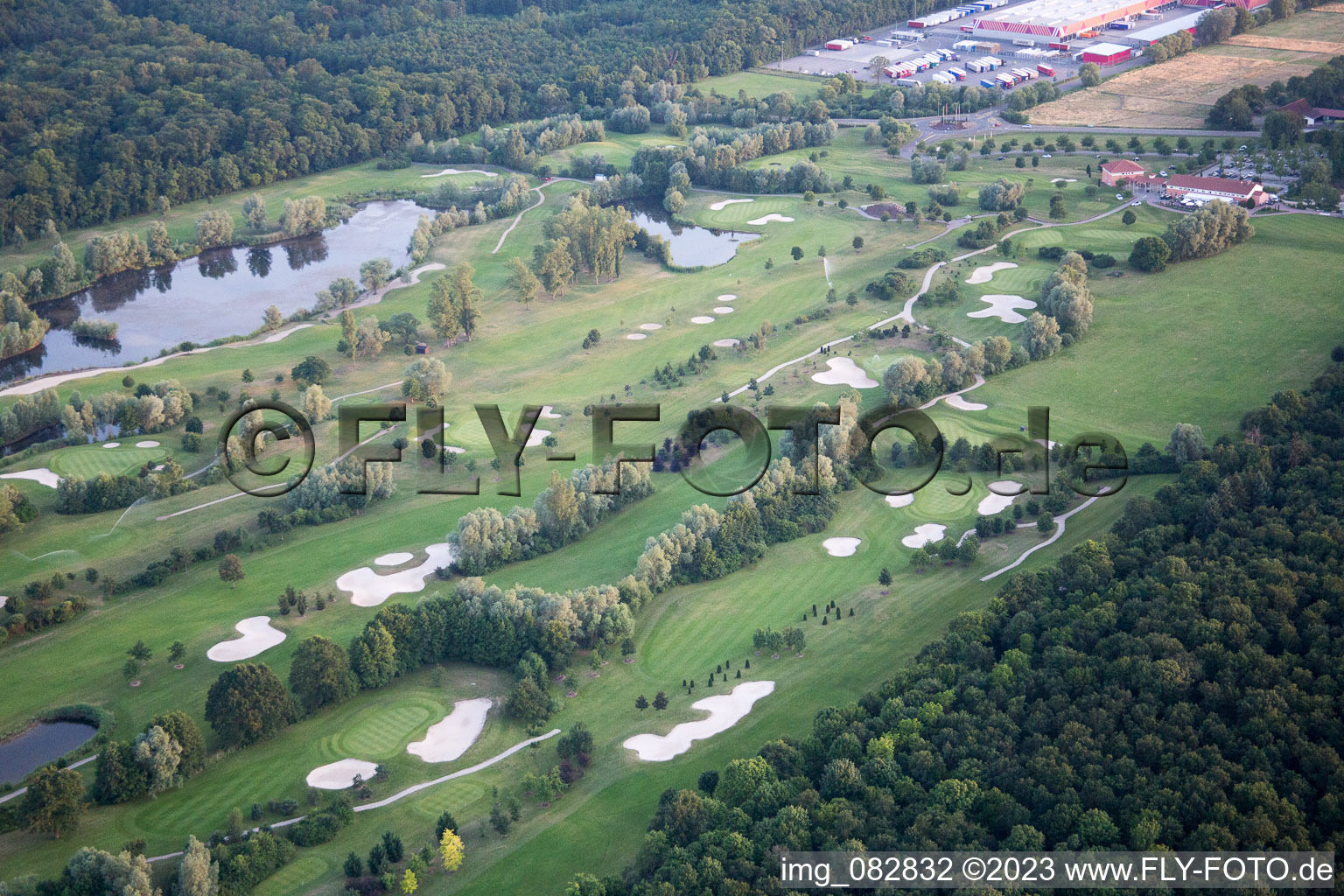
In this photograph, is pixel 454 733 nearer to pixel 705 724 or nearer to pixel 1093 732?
pixel 705 724

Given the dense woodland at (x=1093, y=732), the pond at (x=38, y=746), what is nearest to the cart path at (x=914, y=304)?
the dense woodland at (x=1093, y=732)

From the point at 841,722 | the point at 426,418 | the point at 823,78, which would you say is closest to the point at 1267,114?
the point at 823,78

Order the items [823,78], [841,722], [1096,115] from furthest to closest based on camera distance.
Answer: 1. [823,78]
2. [1096,115]
3. [841,722]

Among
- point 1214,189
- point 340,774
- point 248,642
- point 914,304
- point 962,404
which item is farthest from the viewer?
point 1214,189

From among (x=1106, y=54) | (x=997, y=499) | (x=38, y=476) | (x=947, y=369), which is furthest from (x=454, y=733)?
(x=1106, y=54)

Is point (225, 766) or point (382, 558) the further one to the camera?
point (382, 558)

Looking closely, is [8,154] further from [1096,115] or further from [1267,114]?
[1267,114]

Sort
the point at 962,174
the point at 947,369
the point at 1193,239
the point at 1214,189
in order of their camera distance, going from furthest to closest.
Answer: the point at 962,174 → the point at 1214,189 → the point at 1193,239 → the point at 947,369

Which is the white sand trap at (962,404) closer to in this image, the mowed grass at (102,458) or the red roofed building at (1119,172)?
the red roofed building at (1119,172)
